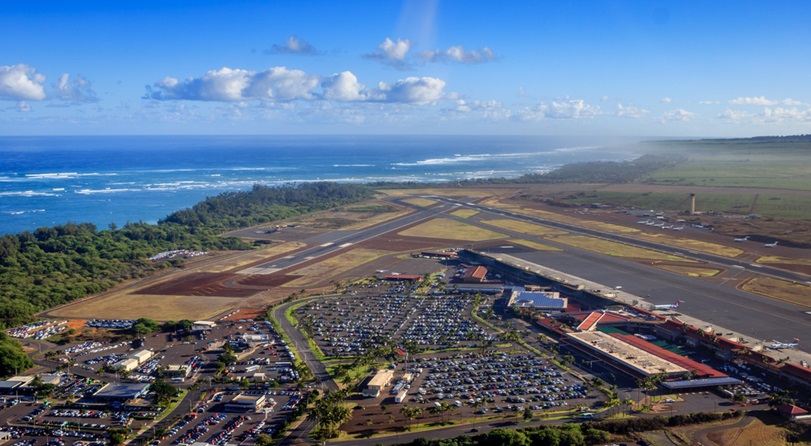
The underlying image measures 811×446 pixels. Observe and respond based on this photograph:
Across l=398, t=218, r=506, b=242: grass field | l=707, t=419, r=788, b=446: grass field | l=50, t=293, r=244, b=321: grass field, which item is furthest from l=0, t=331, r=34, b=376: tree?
l=398, t=218, r=506, b=242: grass field

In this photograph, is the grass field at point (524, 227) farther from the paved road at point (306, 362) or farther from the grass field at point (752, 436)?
the grass field at point (752, 436)

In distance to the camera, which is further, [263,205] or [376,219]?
[263,205]

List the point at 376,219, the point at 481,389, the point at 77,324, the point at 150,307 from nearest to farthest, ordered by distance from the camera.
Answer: the point at 481,389
the point at 77,324
the point at 150,307
the point at 376,219

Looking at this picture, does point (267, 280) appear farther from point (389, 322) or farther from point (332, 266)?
point (389, 322)

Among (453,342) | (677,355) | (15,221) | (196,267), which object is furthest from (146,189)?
(677,355)

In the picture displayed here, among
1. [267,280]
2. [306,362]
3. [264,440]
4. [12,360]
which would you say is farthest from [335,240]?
[264,440]

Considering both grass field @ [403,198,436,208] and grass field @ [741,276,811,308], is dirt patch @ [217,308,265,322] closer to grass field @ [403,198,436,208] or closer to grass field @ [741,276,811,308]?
grass field @ [741,276,811,308]
